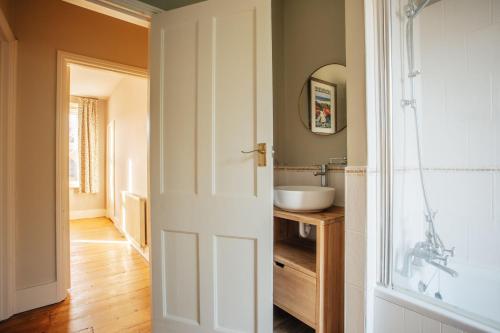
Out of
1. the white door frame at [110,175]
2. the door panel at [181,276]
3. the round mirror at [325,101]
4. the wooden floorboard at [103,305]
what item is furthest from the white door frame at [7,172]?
the white door frame at [110,175]

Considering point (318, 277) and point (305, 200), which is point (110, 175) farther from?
point (318, 277)

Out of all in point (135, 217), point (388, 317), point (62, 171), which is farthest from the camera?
point (135, 217)

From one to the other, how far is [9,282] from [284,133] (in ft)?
7.92

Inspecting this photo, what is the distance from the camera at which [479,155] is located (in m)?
1.37

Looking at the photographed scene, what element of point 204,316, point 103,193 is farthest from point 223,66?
point 103,193

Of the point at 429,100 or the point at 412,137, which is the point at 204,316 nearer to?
the point at 412,137

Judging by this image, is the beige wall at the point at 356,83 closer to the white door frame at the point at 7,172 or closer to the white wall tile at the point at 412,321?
the white wall tile at the point at 412,321

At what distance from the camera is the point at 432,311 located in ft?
3.03

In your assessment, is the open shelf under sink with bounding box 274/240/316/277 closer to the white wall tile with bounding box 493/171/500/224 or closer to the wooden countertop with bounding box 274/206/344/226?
the wooden countertop with bounding box 274/206/344/226

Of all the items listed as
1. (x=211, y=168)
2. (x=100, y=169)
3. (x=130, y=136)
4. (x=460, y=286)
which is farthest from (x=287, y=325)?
(x=100, y=169)

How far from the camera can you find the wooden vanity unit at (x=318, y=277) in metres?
1.23

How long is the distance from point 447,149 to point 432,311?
99 cm

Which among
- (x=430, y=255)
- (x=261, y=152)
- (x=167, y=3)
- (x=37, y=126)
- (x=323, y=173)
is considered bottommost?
(x=430, y=255)

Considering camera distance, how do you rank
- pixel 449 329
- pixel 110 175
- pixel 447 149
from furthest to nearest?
pixel 110 175
pixel 447 149
pixel 449 329
